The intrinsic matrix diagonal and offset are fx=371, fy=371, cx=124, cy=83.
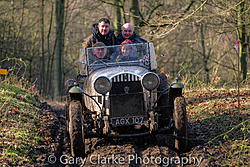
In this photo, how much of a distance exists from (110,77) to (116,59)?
1.09m

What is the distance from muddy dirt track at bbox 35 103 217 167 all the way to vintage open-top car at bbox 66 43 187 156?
22cm

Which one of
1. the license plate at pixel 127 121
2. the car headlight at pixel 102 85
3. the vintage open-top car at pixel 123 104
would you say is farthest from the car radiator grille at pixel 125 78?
the license plate at pixel 127 121

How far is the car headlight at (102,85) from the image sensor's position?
6418 mm

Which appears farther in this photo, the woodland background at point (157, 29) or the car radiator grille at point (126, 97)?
the woodland background at point (157, 29)

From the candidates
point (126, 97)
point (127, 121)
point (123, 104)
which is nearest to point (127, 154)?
point (127, 121)

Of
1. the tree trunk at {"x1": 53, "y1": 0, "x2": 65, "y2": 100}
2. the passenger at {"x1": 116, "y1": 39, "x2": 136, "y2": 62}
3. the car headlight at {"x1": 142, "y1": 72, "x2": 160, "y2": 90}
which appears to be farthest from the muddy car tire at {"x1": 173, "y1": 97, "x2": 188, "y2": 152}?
the tree trunk at {"x1": 53, "y1": 0, "x2": 65, "y2": 100}

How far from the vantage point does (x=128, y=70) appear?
701cm

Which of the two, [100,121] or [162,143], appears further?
[162,143]

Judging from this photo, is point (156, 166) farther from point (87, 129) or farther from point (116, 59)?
point (116, 59)

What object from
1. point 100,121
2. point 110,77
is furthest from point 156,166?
point 110,77

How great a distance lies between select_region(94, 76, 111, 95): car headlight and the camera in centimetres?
642

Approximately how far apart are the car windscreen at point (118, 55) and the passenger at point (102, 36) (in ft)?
1.61

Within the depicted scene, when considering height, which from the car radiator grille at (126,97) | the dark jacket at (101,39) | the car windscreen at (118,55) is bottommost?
the car radiator grille at (126,97)

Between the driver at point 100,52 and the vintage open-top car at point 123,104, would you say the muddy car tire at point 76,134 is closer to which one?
the vintage open-top car at point 123,104
